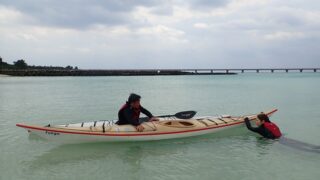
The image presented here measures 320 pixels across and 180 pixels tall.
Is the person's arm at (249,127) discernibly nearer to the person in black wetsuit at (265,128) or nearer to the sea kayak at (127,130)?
the person in black wetsuit at (265,128)

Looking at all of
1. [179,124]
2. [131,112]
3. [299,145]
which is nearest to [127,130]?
[131,112]

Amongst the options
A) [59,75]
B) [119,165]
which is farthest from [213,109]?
[59,75]

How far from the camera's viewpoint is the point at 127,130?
397 inches

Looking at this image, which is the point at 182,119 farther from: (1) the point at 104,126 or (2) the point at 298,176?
(2) the point at 298,176

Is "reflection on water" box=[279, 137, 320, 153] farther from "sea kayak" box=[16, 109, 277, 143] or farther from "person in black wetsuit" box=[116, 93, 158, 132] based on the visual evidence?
"person in black wetsuit" box=[116, 93, 158, 132]

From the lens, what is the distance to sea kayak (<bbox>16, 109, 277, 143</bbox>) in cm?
941

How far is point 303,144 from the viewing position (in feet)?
35.4

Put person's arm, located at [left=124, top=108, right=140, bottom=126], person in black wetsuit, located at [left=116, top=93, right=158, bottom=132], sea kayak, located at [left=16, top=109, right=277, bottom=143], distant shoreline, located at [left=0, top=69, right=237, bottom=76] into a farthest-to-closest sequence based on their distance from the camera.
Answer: distant shoreline, located at [left=0, top=69, right=237, bottom=76] < person's arm, located at [left=124, top=108, right=140, bottom=126] < person in black wetsuit, located at [left=116, top=93, right=158, bottom=132] < sea kayak, located at [left=16, top=109, right=277, bottom=143]

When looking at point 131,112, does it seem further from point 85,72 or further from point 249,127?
point 85,72

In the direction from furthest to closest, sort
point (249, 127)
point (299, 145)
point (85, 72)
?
point (85, 72)
point (249, 127)
point (299, 145)

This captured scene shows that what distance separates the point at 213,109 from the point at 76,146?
1245 centimetres

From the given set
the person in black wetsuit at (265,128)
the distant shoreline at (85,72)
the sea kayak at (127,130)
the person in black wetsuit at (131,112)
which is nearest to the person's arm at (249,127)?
the person in black wetsuit at (265,128)

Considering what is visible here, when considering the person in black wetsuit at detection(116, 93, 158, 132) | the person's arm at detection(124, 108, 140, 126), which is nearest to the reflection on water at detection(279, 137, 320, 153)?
the person in black wetsuit at detection(116, 93, 158, 132)

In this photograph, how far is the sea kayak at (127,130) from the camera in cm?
941
